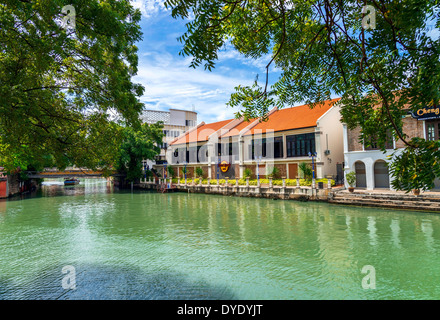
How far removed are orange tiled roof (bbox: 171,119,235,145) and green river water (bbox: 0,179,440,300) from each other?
21939 mm

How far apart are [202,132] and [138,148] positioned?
907cm

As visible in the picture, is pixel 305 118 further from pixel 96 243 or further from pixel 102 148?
pixel 102 148

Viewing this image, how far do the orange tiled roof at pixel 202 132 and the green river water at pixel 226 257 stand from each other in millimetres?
21939

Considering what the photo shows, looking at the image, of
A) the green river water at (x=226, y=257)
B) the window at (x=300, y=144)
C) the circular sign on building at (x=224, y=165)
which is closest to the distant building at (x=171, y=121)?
the circular sign on building at (x=224, y=165)

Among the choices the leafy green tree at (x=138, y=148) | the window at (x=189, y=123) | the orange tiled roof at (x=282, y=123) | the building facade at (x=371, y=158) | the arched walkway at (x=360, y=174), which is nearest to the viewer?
the building facade at (x=371, y=158)

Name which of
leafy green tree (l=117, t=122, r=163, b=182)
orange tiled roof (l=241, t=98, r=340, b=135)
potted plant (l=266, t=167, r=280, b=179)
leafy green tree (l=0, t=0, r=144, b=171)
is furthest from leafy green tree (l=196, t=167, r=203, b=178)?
leafy green tree (l=0, t=0, r=144, b=171)

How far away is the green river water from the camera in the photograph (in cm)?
701

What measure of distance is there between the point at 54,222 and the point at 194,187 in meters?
18.2

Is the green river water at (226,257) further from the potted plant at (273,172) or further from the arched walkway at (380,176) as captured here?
the potted plant at (273,172)

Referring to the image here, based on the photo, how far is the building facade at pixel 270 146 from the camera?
26.2m

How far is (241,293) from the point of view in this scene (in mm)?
6805

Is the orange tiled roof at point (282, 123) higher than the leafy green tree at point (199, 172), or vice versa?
the orange tiled roof at point (282, 123)

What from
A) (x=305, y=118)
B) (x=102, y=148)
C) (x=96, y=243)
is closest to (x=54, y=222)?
(x=96, y=243)

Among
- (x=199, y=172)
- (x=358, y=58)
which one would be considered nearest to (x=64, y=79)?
(x=358, y=58)
